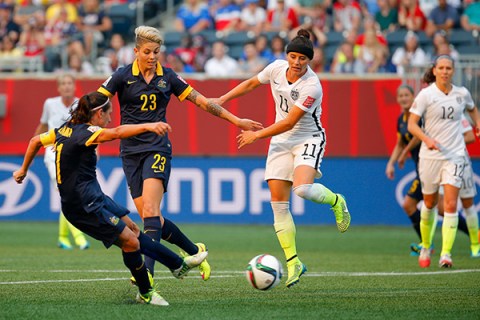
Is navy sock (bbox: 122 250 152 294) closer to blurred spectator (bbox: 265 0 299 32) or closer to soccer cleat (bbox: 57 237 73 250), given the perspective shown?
soccer cleat (bbox: 57 237 73 250)

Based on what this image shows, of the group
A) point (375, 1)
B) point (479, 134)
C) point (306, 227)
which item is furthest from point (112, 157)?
point (479, 134)

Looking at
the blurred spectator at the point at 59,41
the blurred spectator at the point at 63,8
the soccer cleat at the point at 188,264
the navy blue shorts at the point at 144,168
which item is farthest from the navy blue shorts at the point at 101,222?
the blurred spectator at the point at 63,8

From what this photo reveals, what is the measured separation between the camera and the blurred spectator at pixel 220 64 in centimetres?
2120

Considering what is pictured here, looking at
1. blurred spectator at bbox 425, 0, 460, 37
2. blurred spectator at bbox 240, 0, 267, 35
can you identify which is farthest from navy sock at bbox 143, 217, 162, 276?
blurred spectator at bbox 240, 0, 267, 35

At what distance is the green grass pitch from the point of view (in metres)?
8.34

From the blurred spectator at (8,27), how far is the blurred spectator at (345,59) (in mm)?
7652

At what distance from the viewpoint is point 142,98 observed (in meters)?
9.85

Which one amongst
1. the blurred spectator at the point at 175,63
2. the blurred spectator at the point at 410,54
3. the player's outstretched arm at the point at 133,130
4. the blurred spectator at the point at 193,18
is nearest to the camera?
the player's outstretched arm at the point at 133,130

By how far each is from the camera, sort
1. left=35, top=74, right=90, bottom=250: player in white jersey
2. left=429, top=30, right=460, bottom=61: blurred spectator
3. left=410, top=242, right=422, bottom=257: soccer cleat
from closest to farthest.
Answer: left=410, top=242, right=422, bottom=257: soccer cleat
left=35, top=74, right=90, bottom=250: player in white jersey
left=429, top=30, right=460, bottom=61: blurred spectator

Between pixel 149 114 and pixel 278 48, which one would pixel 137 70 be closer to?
pixel 149 114

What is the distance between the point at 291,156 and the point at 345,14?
12491 mm

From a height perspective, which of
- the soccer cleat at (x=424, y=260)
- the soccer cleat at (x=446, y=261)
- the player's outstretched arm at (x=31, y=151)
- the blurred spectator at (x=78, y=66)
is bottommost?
the soccer cleat at (x=424, y=260)

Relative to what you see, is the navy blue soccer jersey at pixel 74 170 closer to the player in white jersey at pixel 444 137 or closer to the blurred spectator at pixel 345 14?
the player in white jersey at pixel 444 137

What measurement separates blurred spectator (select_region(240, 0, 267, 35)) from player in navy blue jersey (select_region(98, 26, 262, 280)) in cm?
1279
